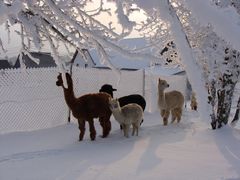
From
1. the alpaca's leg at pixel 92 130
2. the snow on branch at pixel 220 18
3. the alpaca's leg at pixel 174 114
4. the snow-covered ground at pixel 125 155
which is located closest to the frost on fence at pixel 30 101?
the snow-covered ground at pixel 125 155

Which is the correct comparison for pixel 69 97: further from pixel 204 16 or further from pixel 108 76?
pixel 204 16

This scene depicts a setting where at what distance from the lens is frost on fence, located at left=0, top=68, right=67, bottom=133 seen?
1088 cm

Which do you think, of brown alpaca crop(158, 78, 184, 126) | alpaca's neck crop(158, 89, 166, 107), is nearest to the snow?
brown alpaca crop(158, 78, 184, 126)

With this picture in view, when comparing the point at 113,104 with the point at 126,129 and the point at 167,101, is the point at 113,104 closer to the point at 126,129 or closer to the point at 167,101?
the point at 126,129

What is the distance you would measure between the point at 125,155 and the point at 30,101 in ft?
15.8

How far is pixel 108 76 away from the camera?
46.3ft

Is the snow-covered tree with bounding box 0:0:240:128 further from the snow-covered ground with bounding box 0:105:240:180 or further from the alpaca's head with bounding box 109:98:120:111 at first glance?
the alpaca's head with bounding box 109:98:120:111

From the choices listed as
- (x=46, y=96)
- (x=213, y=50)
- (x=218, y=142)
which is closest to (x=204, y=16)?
(x=218, y=142)

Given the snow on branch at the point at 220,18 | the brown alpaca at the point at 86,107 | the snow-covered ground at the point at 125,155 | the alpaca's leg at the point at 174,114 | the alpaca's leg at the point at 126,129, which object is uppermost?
the snow on branch at the point at 220,18

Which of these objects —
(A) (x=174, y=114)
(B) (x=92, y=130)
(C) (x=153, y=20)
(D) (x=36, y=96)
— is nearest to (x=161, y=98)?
(A) (x=174, y=114)

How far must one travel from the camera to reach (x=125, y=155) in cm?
749

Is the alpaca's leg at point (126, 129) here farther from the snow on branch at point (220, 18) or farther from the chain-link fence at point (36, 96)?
the snow on branch at point (220, 18)

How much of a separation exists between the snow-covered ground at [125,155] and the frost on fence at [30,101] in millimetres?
675

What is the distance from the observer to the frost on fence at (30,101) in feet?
35.7
